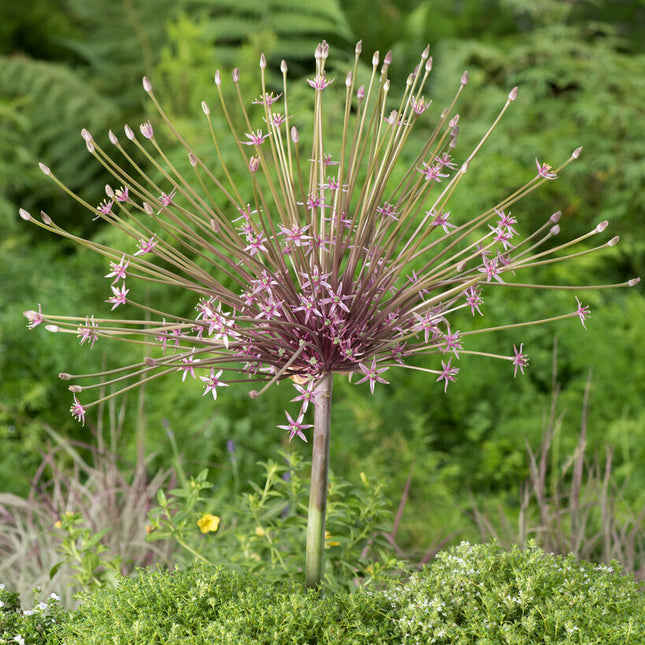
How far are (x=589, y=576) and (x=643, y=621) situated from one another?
189 mm

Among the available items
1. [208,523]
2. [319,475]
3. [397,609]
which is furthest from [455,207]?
[397,609]

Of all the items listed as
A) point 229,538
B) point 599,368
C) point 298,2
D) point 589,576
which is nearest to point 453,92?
point 298,2

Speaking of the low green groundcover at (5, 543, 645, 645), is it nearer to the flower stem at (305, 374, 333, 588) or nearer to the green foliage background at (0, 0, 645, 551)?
the flower stem at (305, 374, 333, 588)

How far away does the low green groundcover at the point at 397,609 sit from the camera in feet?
4.84

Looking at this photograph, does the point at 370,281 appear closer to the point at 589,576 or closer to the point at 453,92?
the point at 589,576

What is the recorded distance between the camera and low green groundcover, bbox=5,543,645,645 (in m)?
1.48

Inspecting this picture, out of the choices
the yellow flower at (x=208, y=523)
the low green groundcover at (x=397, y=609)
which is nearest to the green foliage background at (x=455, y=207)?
the yellow flower at (x=208, y=523)

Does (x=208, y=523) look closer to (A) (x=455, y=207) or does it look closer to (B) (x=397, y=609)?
(B) (x=397, y=609)

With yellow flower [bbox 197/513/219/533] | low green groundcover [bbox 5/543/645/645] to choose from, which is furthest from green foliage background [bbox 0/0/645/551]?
low green groundcover [bbox 5/543/645/645]

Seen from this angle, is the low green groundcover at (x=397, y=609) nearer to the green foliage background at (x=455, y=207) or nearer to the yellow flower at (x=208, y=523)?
the yellow flower at (x=208, y=523)

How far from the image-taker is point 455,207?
427 cm

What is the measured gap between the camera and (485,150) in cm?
542

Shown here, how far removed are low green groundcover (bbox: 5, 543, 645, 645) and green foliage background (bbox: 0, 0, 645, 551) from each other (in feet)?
3.24

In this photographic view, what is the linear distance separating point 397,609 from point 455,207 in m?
3.01
